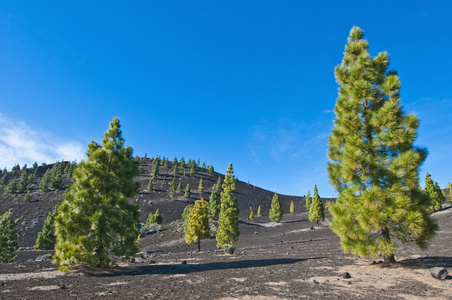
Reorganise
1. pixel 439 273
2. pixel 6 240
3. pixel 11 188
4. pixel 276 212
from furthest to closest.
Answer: pixel 11 188
pixel 276 212
pixel 6 240
pixel 439 273

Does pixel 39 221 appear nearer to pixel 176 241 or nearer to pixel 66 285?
pixel 176 241

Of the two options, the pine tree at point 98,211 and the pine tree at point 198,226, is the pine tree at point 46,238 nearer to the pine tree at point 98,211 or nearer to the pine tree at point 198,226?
the pine tree at point 198,226

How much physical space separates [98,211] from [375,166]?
46.7 ft

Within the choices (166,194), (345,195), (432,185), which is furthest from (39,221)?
(432,185)

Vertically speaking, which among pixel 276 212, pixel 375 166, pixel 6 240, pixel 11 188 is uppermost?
pixel 11 188

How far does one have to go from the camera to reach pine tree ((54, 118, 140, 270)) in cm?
1247

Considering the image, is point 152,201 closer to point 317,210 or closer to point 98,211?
point 317,210

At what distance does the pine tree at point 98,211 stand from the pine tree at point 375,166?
1158cm

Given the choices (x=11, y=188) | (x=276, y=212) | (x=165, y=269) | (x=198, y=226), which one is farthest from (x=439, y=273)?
(x=11, y=188)

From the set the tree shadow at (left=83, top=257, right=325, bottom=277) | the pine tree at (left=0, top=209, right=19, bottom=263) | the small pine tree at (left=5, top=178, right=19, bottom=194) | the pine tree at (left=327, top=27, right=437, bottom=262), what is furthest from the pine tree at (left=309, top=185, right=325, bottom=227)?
the small pine tree at (left=5, top=178, right=19, bottom=194)

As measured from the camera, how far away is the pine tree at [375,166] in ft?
32.4

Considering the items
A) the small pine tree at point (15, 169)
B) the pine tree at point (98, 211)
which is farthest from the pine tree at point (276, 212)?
the small pine tree at point (15, 169)

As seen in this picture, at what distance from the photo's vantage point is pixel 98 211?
42.4 ft

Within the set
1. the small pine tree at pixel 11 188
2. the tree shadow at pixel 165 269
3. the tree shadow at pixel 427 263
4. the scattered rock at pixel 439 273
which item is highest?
the small pine tree at pixel 11 188
